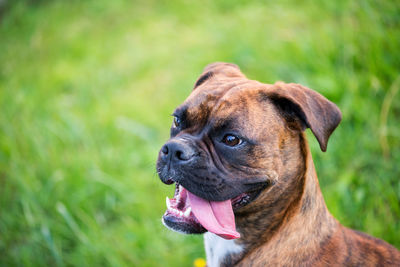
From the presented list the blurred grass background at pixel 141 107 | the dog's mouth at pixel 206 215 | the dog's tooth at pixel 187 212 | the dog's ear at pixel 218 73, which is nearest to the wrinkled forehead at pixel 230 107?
the dog's ear at pixel 218 73

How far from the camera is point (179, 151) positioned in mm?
2418

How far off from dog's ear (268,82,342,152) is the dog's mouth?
0.55 m

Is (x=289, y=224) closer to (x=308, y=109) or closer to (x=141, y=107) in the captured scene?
(x=308, y=109)

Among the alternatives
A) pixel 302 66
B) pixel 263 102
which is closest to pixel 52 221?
pixel 263 102

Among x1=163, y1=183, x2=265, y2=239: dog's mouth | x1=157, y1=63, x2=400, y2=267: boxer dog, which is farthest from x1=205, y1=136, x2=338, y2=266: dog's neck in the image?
x1=163, y1=183, x2=265, y2=239: dog's mouth

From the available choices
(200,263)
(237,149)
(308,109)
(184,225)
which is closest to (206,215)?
(184,225)

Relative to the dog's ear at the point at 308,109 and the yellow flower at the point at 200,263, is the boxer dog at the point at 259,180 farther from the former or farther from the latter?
the yellow flower at the point at 200,263

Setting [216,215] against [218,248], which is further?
[218,248]

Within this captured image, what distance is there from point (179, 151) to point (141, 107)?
11.3 ft

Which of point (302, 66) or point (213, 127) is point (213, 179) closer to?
point (213, 127)

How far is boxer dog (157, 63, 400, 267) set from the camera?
2.43m

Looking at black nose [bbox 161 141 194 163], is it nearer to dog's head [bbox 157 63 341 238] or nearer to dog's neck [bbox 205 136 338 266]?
dog's head [bbox 157 63 341 238]

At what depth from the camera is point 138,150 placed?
5.07m

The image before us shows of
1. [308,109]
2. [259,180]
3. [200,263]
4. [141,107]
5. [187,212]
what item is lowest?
[200,263]
